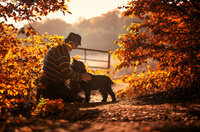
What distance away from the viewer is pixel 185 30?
4.08m

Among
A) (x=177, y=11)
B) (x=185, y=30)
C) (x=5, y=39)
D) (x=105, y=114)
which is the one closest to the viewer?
(x=105, y=114)

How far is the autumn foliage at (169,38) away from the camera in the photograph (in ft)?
12.2

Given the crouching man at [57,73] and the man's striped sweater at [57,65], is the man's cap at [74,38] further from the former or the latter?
the man's striped sweater at [57,65]

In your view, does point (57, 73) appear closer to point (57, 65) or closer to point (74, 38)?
point (57, 65)

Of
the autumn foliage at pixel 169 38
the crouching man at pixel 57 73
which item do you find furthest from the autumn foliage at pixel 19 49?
the autumn foliage at pixel 169 38

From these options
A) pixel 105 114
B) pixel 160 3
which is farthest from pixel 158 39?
pixel 105 114

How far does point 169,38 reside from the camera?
13.0ft

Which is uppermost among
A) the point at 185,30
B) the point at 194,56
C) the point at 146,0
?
the point at 146,0

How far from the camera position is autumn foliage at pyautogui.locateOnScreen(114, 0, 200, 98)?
3721 millimetres

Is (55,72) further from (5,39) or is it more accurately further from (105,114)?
(105,114)

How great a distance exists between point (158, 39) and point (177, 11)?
76cm

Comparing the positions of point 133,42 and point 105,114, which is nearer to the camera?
point 105,114

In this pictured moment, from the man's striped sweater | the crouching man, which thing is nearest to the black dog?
the crouching man

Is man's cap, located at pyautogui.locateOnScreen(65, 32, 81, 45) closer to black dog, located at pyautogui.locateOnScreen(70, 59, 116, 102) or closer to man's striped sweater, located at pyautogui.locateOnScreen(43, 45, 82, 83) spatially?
man's striped sweater, located at pyautogui.locateOnScreen(43, 45, 82, 83)
